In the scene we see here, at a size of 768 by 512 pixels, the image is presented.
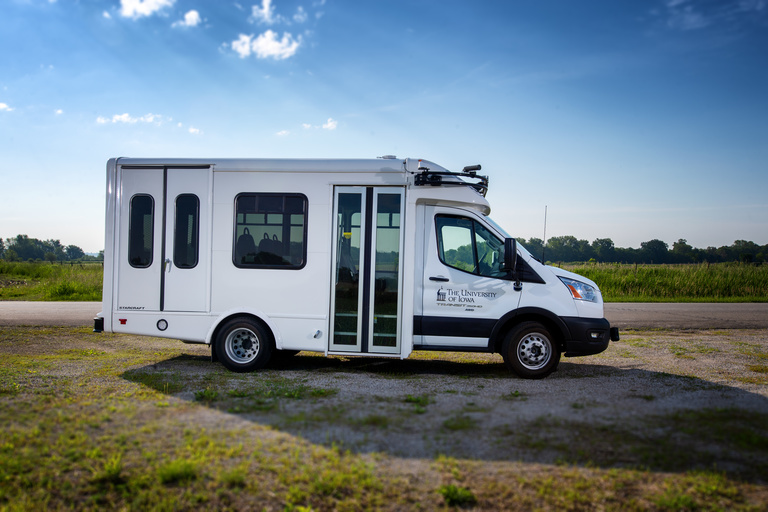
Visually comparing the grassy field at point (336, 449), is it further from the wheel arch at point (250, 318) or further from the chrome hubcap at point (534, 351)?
the wheel arch at point (250, 318)

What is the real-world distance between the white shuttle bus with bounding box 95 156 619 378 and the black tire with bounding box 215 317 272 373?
16 millimetres

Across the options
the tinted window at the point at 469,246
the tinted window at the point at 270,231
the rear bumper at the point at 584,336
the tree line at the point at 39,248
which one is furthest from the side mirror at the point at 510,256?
the tree line at the point at 39,248

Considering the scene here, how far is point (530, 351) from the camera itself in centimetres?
720

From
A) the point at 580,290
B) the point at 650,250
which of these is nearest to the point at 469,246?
the point at 580,290

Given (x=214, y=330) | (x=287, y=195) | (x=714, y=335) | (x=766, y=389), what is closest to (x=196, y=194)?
(x=287, y=195)

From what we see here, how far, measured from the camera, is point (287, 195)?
745 centimetres

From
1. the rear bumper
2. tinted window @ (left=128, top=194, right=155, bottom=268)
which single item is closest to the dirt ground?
the rear bumper

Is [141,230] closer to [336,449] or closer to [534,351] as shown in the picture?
[336,449]

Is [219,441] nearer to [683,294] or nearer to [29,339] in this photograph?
[29,339]

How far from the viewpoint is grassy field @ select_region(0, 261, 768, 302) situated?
65.4ft

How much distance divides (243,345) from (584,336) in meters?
4.78

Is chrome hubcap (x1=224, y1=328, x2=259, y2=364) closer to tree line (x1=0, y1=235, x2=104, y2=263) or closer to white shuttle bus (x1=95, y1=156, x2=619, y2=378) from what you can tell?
white shuttle bus (x1=95, y1=156, x2=619, y2=378)

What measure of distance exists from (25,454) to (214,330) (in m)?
3.47

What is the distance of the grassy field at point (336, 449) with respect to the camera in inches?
138
